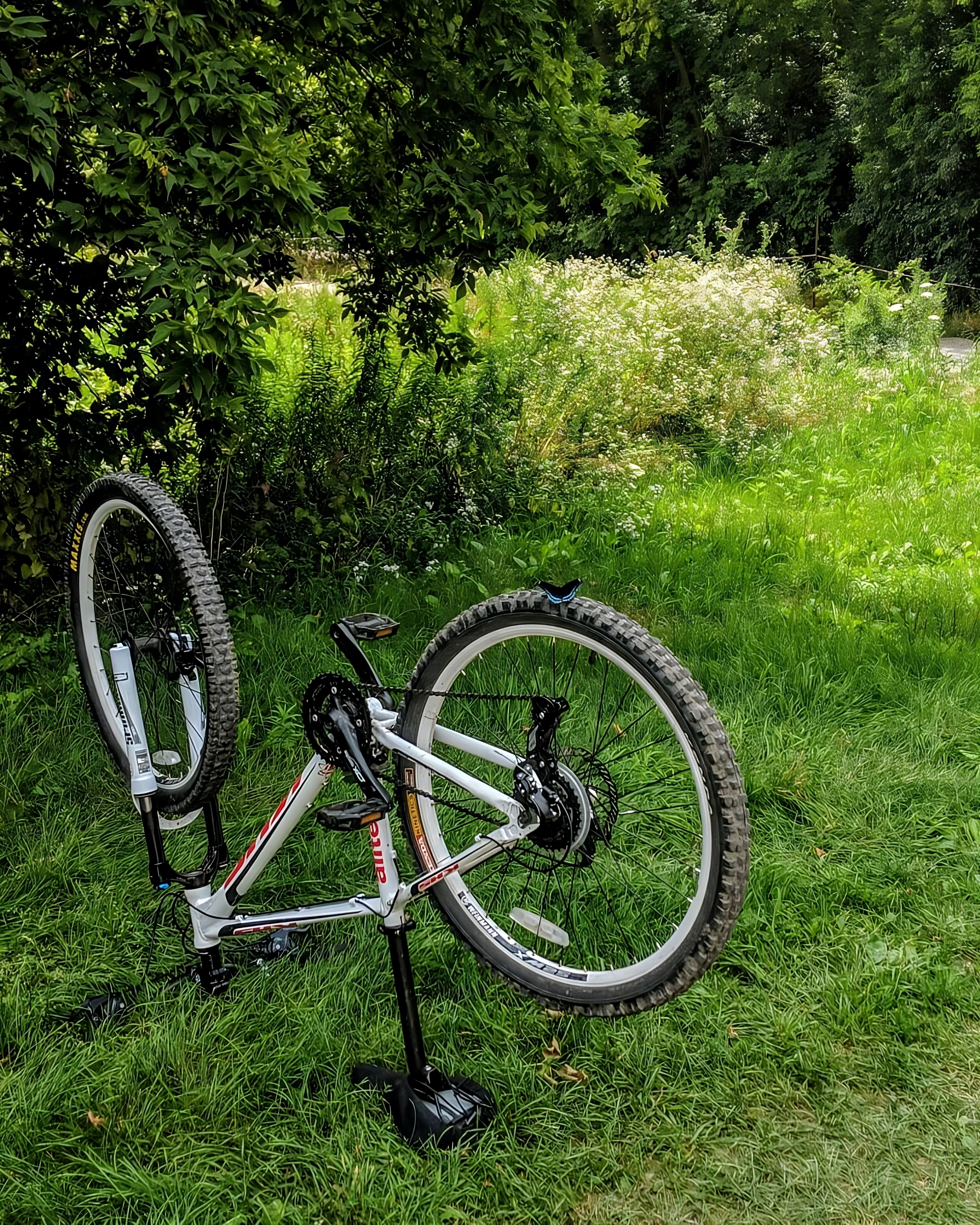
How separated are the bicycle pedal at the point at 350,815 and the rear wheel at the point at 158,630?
1.35 ft

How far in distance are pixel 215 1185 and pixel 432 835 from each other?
910mm

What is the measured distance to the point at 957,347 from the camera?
15.4 metres

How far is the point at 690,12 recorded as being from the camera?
2952cm

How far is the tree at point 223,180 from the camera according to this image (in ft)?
9.39

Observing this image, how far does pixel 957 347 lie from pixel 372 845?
15.9 meters

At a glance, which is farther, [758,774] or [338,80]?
[338,80]

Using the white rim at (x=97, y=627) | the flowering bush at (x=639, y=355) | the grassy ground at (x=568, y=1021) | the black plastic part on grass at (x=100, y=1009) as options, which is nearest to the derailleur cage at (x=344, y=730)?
the white rim at (x=97, y=627)

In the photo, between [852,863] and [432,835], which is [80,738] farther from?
[852,863]

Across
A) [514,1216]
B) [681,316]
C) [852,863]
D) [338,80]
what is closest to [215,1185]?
[514,1216]

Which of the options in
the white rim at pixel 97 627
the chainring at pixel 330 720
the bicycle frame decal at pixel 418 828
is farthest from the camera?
the white rim at pixel 97 627

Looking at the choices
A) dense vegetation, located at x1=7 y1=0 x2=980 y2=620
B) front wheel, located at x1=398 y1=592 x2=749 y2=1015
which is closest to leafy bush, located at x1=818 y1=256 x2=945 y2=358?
dense vegetation, located at x1=7 y1=0 x2=980 y2=620

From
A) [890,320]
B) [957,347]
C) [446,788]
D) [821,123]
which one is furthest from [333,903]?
[821,123]

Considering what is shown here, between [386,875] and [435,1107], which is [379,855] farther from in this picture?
[435,1107]

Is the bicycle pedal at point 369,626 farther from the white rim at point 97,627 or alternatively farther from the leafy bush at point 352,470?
the leafy bush at point 352,470
